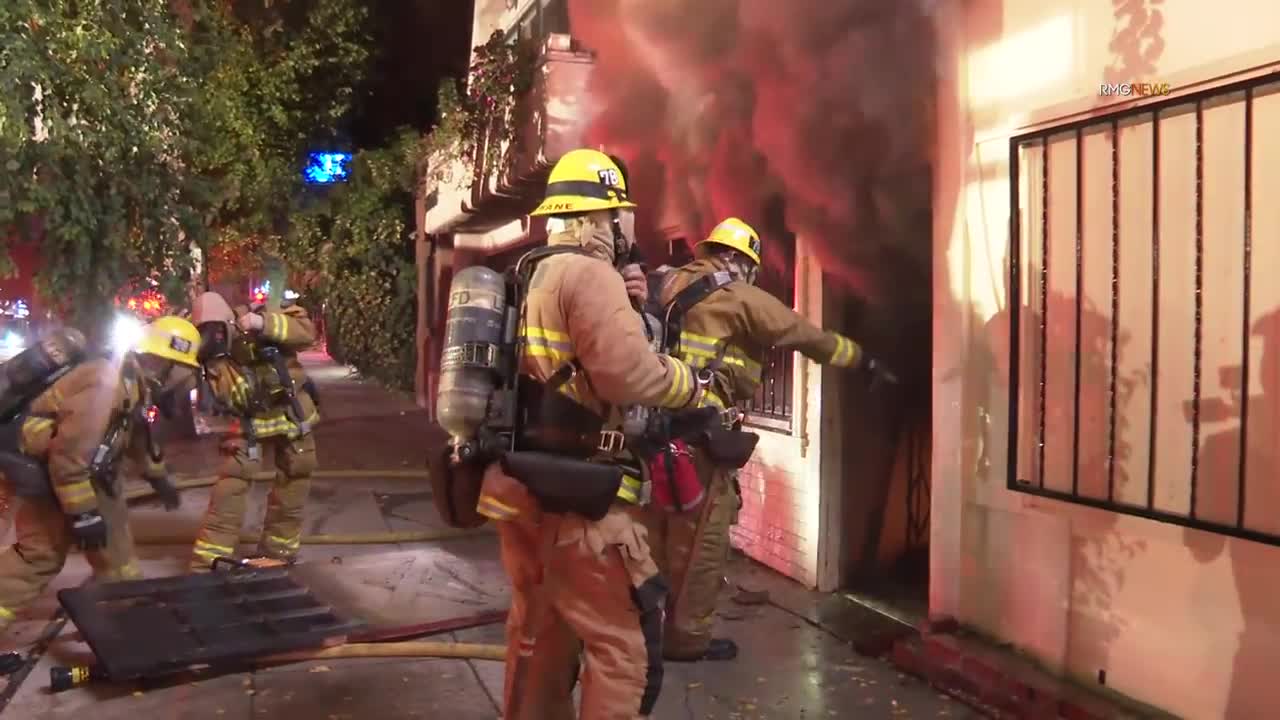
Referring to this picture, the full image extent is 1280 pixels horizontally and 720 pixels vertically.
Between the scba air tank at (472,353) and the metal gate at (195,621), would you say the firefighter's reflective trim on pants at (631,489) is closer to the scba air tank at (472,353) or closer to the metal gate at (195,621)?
the scba air tank at (472,353)

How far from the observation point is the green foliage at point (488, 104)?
8555 millimetres

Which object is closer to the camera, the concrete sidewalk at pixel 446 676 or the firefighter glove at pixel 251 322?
the concrete sidewalk at pixel 446 676

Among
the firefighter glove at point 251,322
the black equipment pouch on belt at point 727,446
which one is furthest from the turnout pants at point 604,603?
the firefighter glove at point 251,322

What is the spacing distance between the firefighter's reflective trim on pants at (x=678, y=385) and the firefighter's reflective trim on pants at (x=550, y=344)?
0.31 meters

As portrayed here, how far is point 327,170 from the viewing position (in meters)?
18.7

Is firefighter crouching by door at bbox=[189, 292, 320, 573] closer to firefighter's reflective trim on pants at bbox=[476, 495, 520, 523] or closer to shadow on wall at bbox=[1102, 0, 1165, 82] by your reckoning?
firefighter's reflective trim on pants at bbox=[476, 495, 520, 523]

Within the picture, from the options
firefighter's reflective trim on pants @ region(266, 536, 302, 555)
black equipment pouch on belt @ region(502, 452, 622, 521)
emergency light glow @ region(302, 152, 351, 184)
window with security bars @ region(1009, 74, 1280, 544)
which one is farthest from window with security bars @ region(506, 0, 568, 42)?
emergency light glow @ region(302, 152, 351, 184)

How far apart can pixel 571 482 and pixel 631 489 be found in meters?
0.28

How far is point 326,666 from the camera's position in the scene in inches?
177

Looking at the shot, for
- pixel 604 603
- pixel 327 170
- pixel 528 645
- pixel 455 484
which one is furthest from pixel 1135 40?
pixel 327 170

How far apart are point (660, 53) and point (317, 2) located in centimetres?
1268

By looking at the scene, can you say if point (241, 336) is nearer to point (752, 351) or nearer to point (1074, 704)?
point (752, 351)

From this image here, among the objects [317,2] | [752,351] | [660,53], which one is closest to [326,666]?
[752,351]

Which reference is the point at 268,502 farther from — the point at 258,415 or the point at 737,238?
the point at 737,238
